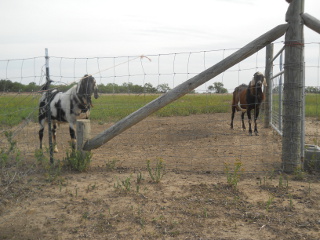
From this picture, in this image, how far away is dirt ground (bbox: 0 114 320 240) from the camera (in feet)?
10.6

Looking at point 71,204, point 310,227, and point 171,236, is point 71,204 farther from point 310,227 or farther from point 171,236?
point 310,227

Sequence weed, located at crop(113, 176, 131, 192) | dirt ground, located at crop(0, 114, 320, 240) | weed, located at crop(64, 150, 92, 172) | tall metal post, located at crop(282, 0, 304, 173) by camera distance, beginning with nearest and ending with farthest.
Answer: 1. dirt ground, located at crop(0, 114, 320, 240)
2. weed, located at crop(113, 176, 131, 192)
3. tall metal post, located at crop(282, 0, 304, 173)
4. weed, located at crop(64, 150, 92, 172)

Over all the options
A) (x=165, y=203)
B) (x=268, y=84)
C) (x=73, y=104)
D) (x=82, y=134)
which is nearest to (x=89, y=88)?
(x=73, y=104)

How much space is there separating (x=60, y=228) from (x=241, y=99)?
25.4 feet

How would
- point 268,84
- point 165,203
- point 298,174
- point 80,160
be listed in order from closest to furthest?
1. point 165,203
2. point 298,174
3. point 80,160
4. point 268,84

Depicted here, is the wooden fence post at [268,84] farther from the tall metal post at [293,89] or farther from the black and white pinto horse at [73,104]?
the black and white pinto horse at [73,104]

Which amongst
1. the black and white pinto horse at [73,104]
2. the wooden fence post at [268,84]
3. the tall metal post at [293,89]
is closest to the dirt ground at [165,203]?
the tall metal post at [293,89]

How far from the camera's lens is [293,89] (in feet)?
15.1

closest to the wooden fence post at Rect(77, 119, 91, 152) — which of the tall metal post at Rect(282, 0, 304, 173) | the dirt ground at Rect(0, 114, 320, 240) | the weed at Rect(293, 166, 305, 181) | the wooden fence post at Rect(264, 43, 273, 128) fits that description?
the dirt ground at Rect(0, 114, 320, 240)

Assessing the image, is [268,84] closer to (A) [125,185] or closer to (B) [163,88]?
(B) [163,88]

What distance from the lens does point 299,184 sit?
434 cm

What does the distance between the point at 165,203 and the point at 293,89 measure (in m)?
2.59

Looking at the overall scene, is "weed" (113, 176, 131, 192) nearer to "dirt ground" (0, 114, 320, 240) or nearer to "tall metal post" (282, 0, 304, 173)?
"dirt ground" (0, 114, 320, 240)

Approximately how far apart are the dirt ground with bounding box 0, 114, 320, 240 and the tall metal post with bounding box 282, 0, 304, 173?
32 cm
